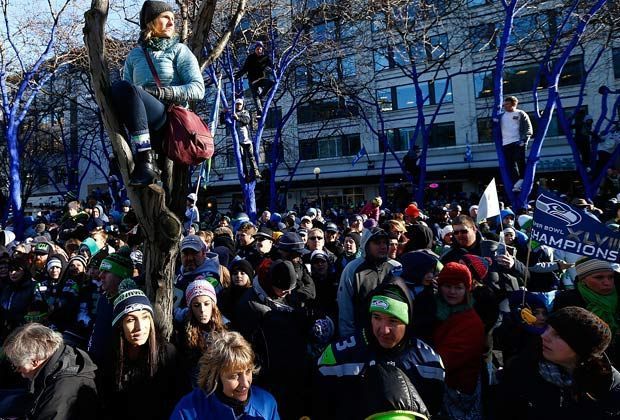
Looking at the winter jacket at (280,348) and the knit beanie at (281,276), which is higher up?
the knit beanie at (281,276)

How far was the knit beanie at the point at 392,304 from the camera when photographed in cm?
290

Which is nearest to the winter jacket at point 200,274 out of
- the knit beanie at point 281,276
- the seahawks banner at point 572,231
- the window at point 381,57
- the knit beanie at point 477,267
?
the knit beanie at point 281,276

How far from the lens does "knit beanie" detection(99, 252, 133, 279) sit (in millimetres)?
4211

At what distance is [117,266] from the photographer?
13.9ft

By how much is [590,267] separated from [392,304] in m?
1.84

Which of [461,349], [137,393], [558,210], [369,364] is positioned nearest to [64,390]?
[137,393]

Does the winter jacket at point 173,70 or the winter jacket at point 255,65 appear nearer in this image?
the winter jacket at point 173,70

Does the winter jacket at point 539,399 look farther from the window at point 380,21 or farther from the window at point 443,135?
the window at point 443,135

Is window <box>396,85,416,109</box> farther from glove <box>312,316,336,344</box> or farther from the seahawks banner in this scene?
glove <box>312,316,336,344</box>

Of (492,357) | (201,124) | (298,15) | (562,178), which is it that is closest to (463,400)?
(492,357)

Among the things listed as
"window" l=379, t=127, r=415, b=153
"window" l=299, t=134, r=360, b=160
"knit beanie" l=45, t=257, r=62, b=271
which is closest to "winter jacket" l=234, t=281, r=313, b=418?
"knit beanie" l=45, t=257, r=62, b=271

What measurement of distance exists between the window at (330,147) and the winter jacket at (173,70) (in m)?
30.4

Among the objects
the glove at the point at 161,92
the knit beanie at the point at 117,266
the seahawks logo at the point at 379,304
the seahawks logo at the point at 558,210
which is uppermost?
the glove at the point at 161,92

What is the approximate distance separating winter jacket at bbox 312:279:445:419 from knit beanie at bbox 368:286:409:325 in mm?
33
